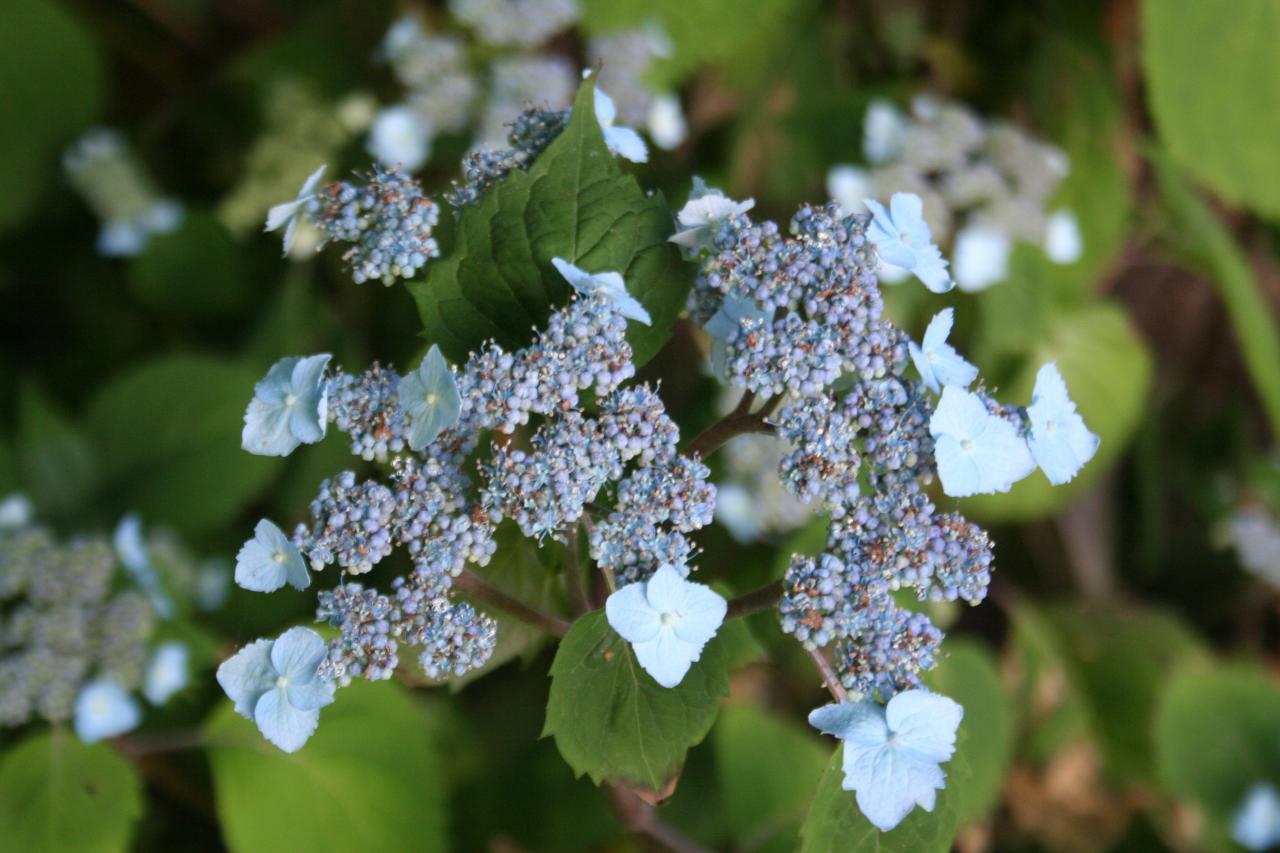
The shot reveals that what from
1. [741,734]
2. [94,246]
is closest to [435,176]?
[94,246]

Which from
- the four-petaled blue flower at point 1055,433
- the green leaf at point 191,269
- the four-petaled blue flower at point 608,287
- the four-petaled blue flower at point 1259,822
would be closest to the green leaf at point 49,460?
the green leaf at point 191,269

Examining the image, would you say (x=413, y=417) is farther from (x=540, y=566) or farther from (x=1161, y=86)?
(x=1161, y=86)

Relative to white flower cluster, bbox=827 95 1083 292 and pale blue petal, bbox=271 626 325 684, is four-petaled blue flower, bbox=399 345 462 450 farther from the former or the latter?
white flower cluster, bbox=827 95 1083 292

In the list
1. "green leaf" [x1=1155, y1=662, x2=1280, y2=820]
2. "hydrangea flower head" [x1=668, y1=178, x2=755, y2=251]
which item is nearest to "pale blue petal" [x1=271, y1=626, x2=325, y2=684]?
"hydrangea flower head" [x1=668, y1=178, x2=755, y2=251]

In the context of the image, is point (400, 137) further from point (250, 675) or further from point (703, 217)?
point (250, 675)

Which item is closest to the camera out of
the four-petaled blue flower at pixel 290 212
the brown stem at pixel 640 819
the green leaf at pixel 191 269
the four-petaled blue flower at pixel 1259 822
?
the four-petaled blue flower at pixel 290 212

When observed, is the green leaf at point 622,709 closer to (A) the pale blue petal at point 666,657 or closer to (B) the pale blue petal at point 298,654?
(A) the pale blue petal at point 666,657
